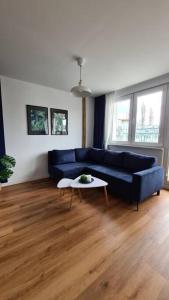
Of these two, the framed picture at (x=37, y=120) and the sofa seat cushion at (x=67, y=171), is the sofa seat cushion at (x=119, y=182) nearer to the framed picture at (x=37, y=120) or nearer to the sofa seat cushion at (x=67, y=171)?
the sofa seat cushion at (x=67, y=171)

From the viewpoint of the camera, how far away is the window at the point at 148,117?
3.24 metres

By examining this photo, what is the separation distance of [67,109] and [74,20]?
256 centimetres

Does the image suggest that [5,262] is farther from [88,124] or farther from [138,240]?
[88,124]

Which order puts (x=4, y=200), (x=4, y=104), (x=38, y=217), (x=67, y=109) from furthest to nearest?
(x=67, y=109)
(x=4, y=104)
(x=4, y=200)
(x=38, y=217)

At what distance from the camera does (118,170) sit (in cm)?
314

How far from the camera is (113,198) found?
2.75 metres

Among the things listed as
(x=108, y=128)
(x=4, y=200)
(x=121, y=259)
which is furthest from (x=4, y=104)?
(x=121, y=259)

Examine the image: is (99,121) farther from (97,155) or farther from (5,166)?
(5,166)

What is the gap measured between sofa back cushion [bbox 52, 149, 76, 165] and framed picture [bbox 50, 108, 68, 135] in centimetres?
60

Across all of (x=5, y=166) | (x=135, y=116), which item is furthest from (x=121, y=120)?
(x=5, y=166)

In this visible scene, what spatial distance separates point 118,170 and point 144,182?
87 centimetres

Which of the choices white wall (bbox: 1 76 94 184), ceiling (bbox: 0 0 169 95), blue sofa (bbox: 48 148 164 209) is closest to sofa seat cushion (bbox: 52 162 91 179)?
blue sofa (bbox: 48 148 164 209)

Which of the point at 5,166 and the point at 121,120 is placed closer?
the point at 5,166

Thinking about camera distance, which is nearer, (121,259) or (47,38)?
(121,259)
